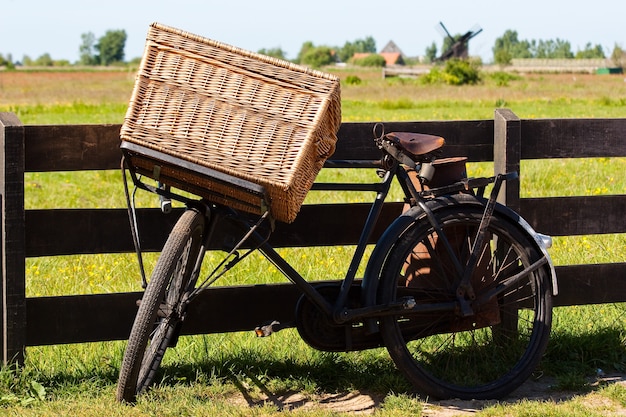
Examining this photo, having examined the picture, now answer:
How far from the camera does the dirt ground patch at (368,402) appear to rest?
4.34 meters

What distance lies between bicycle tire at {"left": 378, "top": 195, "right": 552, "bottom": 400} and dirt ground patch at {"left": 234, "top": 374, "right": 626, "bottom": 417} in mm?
60

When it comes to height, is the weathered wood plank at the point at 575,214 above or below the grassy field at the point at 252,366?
above

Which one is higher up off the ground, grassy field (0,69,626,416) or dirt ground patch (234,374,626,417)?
grassy field (0,69,626,416)

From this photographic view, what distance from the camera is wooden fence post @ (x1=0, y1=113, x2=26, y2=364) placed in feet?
14.4

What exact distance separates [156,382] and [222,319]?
1.65 ft

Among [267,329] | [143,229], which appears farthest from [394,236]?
[143,229]

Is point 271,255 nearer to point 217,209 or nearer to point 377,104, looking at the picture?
point 217,209

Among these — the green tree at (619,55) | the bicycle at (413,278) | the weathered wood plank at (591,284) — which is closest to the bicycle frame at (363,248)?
the bicycle at (413,278)

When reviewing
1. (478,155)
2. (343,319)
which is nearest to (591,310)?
(478,155)

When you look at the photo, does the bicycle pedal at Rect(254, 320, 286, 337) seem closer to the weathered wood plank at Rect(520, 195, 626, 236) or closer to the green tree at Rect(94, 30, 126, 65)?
the weathered wood plank at Rect(520, 195, 626, 236)

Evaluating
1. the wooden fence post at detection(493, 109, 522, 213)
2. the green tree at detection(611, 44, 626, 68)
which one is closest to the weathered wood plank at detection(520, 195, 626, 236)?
the wooden fence post at detection(493, 109, 522, 213)

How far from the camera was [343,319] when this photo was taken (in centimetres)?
430

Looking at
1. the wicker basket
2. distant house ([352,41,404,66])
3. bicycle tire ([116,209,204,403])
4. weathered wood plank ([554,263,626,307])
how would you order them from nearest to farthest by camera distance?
the wicker basket → bicycle tire ([116,209,204,403]) → weathered wood plank ([554,263,626,307]) → distant house ([352,41,404,66])

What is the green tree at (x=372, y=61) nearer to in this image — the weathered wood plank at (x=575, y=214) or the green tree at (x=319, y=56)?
the green tree at (x=319, y=56)
